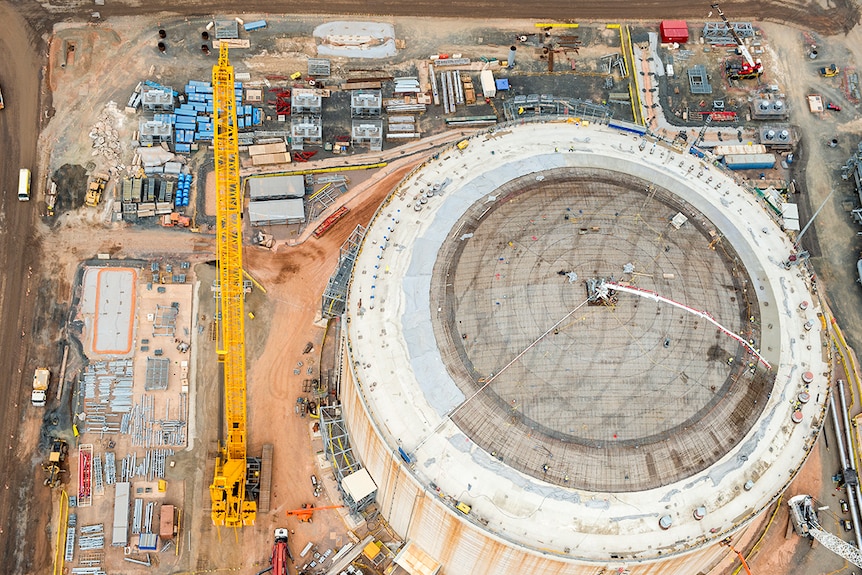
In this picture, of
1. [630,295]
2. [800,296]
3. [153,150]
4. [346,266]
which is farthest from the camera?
[153,150]

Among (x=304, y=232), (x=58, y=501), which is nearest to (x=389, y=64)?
(x=304, y=232)

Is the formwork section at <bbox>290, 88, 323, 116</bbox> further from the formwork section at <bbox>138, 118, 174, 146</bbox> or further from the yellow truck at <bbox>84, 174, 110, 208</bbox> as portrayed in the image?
the yellow truck at <bbox>84, 174, 110, 208</bbox>

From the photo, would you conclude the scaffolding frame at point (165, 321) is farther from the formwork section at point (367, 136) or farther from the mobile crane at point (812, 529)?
the mobile crane at point (812, 529)

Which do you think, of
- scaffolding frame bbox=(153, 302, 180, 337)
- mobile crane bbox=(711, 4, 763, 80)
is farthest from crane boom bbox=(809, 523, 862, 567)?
scaffolding frame bbox=(153, 302, 180, 337)

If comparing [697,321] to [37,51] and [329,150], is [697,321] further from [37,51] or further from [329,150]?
[37,51]

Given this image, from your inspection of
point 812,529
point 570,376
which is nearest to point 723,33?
point 570,376

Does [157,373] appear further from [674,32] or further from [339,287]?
[674,32]
